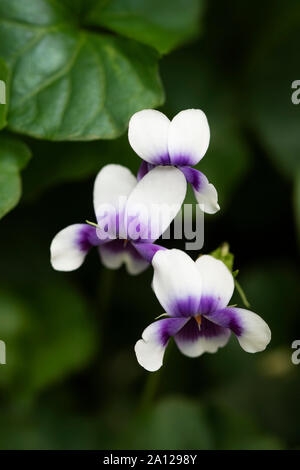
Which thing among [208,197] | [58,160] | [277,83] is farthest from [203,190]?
[277,83]

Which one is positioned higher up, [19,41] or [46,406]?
[19,41]

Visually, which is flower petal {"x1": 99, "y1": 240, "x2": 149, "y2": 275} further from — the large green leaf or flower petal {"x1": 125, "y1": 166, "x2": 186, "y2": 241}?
the large green leaf

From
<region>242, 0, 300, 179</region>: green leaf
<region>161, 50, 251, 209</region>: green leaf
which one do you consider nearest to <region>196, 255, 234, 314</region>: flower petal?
<region>161, 50, 251, 209</region>: green leaf

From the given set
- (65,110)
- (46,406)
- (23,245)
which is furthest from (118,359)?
A: (65,110)

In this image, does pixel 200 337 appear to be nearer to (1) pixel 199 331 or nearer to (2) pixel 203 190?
(1) pixel 199 331
